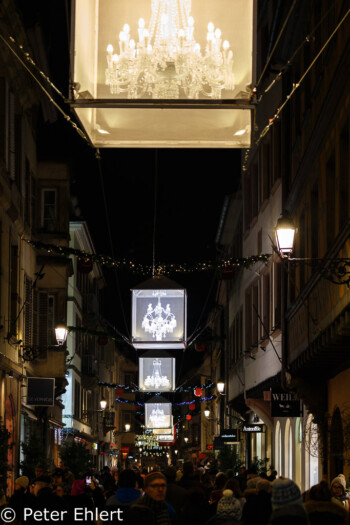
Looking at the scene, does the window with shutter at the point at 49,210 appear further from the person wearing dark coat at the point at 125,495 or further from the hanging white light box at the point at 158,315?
the person wearing dark coat at the point at 125,495

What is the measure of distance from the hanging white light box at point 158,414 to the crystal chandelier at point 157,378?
60.0ft

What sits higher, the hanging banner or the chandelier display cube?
the chandelier display cube

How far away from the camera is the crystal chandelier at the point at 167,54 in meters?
9.09

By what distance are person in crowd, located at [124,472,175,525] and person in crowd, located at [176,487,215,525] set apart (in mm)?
2365

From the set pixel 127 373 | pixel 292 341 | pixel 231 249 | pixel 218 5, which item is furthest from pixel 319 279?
pixel 127 373

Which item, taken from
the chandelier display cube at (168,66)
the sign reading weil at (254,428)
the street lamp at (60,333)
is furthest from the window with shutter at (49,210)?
the chandelier display cube at (168,66)

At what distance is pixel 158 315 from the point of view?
30.2m

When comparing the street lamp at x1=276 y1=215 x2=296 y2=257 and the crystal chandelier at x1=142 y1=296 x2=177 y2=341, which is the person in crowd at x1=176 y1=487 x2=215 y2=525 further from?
the crystal chandelier at x1=142 y1=296 x2=177 y2=341

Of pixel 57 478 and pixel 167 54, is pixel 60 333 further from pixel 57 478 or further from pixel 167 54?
pixel 167 54

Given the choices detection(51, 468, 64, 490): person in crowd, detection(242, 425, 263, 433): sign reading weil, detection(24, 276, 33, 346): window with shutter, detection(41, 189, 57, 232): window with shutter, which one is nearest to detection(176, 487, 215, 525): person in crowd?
detection(51, 468, 64, 490): person in crowd

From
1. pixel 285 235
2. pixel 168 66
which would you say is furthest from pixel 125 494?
pixel 285 235

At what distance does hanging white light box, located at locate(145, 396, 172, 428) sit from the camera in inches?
2687

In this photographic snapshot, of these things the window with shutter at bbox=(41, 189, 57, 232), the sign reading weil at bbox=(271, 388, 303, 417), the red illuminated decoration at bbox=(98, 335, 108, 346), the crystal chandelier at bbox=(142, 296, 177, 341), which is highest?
the window with shutter at bbox=(41, 189, 57, 232)

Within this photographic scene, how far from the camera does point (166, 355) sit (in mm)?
50938
